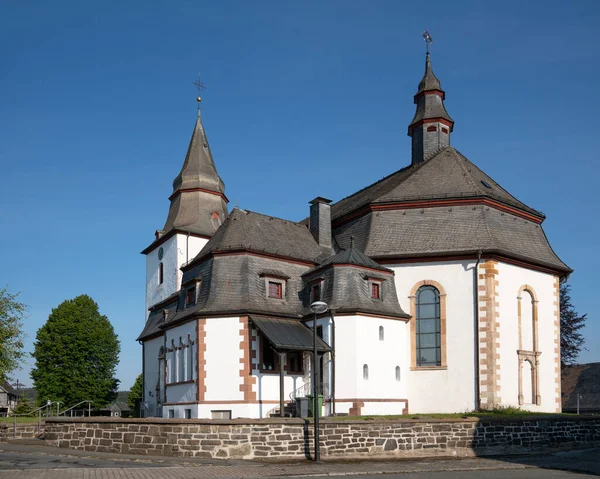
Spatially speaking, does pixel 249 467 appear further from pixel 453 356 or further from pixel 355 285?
pixel 453 356

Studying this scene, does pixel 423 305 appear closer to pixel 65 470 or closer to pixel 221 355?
pixel 221 355

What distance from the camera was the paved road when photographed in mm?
17812

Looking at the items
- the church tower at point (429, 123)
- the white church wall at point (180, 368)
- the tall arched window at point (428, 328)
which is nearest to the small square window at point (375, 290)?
the tall arched window at point (428, 328)

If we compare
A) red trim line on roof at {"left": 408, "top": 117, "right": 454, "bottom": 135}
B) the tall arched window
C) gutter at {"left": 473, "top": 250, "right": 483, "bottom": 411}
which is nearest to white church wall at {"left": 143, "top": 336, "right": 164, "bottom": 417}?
the tall arched window

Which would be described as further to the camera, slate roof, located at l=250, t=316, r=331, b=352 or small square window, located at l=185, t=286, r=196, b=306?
small square window, located at l=185, t=286, r=196, b=306

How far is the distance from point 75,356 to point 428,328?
128ft

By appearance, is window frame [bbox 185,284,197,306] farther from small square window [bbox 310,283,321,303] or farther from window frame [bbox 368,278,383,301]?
window frame [bbox 368,278,383,301]

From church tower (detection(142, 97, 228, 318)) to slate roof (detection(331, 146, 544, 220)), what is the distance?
32.4 feet

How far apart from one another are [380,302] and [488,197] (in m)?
7.36

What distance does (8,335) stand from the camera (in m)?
42.5

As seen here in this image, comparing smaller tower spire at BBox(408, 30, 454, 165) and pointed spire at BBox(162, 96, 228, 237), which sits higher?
smaller tower spire at BBox(408, 30, 454, 165)

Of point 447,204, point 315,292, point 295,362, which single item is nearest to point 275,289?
point 315,292

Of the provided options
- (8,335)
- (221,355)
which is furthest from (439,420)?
(8,335)

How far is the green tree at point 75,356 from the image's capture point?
59906 mm
